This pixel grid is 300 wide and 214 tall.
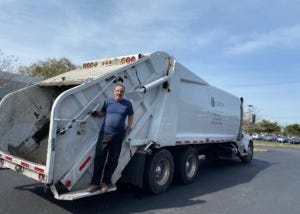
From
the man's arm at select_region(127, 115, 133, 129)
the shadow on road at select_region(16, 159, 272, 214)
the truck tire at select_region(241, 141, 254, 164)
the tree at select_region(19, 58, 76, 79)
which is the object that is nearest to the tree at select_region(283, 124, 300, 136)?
the tree at select_region(19, 58, 76, 79)

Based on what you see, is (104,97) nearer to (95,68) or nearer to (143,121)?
(143,121)

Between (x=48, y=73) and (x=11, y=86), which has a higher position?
(x=48, y=73)

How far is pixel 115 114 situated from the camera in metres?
6.10

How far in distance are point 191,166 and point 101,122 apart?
3.63m

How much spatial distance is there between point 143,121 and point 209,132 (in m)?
3.93

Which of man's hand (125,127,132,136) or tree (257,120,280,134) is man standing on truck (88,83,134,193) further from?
tree (257,120,280,134)

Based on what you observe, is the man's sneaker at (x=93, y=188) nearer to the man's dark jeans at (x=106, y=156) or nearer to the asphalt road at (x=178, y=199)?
the man's dark jeans at (x=106, y=156)

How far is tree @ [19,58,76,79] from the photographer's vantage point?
3494 cm

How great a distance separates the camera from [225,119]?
11961 mm

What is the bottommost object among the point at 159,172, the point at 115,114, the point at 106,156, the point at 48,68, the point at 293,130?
the point at 159,172

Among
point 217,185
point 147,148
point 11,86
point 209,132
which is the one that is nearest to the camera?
point 147,148

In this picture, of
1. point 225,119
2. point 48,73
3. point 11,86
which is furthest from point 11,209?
point 48,73

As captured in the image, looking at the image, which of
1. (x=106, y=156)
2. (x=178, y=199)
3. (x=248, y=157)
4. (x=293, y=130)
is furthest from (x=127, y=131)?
(x=293, y=130)

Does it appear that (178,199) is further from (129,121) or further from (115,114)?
(115,114)
